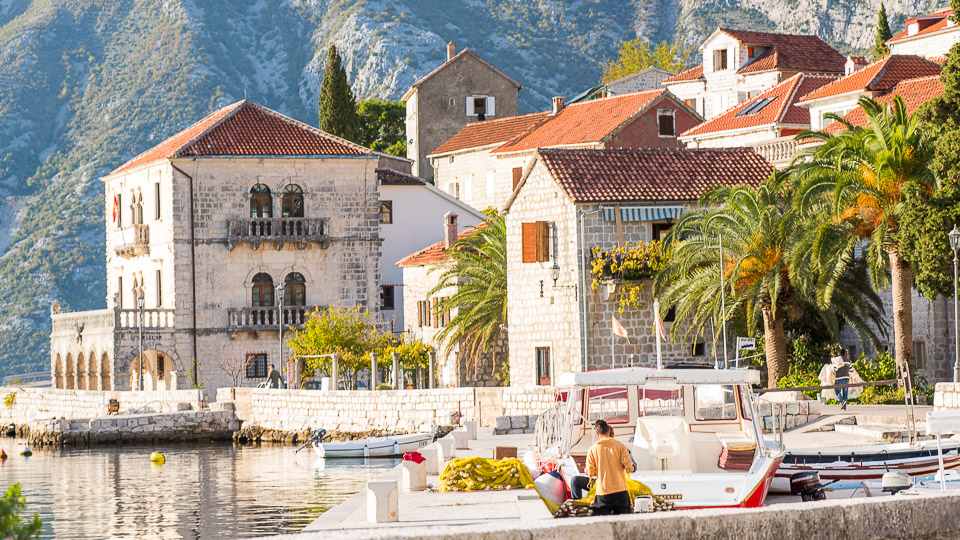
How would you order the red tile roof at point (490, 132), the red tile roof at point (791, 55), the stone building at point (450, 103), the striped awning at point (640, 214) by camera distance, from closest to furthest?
the striped awning at point (640, 214), the red tile roof at point (490, 132), the red tile roof at point (791, 55), the stone building at point (450, 103)

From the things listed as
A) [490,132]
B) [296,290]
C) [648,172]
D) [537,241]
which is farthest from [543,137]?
[537,241]

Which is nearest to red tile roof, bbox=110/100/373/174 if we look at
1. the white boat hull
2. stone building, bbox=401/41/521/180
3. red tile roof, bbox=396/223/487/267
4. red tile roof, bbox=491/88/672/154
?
red tile roof, bbox=396/223/487/267

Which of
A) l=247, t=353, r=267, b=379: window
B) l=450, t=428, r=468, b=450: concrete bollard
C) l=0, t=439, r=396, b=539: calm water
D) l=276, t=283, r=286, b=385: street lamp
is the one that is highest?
l=276, t=283, r=286, b=385: street lamp

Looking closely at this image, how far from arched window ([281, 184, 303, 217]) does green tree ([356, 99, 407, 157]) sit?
112 ft

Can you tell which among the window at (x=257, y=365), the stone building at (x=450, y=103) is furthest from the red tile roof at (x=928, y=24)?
the window at (x=257, y=365)

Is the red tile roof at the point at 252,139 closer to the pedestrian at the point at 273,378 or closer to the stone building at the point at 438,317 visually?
Result: the stone building at the point at 438,317

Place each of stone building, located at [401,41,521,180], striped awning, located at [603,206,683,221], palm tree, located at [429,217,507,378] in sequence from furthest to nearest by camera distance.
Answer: stone building, located at [401,41,521,180] → palm tree, located at [429,217,507,378] → striped awning, located at [603,206,683,221]

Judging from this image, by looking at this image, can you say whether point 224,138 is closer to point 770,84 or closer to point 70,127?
point 770,84

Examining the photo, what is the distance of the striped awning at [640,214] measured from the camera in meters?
42.6

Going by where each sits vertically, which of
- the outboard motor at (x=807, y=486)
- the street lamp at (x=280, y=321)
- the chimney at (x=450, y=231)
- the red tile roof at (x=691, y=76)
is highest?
the red tile roof at (x=691, y=76)

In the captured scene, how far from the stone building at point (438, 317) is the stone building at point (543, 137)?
5.25 meters

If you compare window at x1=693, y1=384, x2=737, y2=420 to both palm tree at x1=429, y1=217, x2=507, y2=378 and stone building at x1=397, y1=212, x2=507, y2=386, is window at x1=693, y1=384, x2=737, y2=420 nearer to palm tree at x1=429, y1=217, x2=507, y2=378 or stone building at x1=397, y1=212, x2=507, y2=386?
palm tree at x1=429, y1=217, x2=507, y2=378

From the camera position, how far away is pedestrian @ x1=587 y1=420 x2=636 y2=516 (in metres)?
16.5

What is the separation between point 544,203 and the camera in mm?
43781
